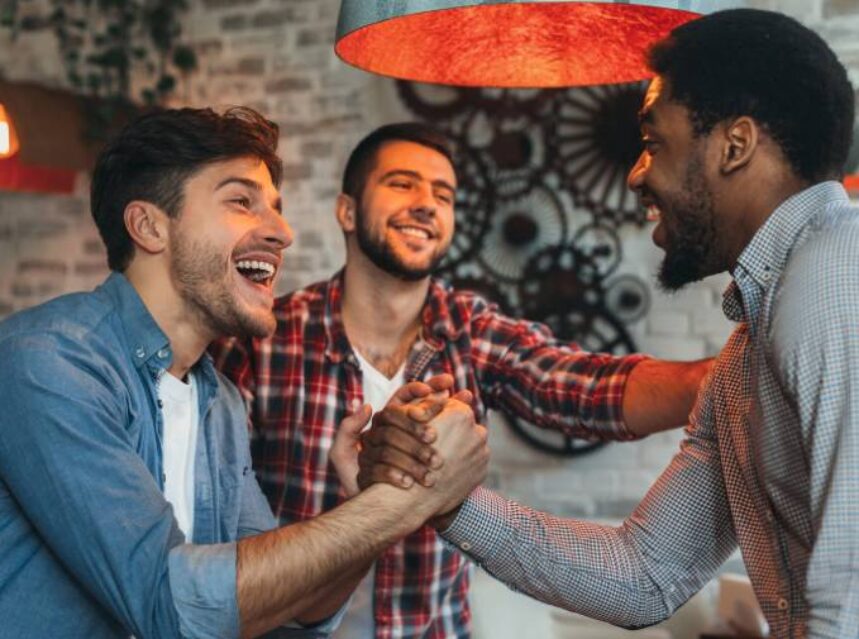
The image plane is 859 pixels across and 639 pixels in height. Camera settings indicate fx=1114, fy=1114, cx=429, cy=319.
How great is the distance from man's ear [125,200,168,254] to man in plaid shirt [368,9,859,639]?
0.70 m

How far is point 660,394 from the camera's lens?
95.3 inches

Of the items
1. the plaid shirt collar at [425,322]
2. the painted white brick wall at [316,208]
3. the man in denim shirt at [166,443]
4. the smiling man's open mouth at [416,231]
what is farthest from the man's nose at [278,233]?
Result: the painted white brick wall at [316,208]

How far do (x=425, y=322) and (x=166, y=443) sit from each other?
2.88 feet

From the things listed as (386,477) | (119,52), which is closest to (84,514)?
(386,477)

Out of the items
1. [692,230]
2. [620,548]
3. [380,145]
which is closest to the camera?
[692,230]

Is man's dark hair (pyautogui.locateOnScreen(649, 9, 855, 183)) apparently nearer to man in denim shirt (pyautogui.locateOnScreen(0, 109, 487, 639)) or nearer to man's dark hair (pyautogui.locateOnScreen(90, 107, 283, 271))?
man in denim shirt (pyautogui.locateOnScreen(0, 109, 487, 639))

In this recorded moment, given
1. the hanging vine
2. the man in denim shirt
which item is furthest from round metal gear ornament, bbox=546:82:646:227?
the man in denim shirt

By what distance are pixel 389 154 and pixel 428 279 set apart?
33 cm

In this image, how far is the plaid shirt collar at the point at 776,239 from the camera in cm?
145

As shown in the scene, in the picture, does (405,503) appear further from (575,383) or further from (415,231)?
(415,231)

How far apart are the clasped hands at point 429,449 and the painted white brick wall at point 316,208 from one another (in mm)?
1911

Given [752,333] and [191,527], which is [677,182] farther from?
[191,527]

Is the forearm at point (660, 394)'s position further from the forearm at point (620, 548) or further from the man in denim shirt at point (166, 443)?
the man in denim shirt at point (166, 443)

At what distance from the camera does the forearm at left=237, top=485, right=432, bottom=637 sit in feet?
5.15
